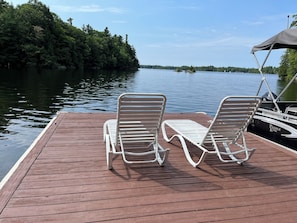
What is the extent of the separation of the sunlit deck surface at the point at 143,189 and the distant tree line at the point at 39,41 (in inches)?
1688

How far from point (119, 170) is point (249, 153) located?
1825 mm

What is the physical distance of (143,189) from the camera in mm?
2543

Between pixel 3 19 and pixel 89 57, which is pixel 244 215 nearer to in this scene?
pixel 3 19

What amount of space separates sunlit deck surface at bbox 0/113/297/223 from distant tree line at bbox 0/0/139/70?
42.9m

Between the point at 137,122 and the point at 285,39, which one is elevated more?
the point at 285,39

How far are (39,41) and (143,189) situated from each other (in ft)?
153

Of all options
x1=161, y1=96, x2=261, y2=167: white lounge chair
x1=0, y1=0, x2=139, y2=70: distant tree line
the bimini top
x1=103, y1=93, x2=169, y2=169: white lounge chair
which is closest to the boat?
the bimini top

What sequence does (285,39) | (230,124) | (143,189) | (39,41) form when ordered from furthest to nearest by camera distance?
(39,41), (285,39), (230,124), (143,189)

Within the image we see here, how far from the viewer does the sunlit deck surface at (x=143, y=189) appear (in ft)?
6.89

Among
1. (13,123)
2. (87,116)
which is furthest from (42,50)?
(87,116)

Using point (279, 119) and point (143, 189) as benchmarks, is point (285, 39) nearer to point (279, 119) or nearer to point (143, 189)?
point (279, 119)

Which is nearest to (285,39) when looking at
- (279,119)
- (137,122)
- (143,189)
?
(279,119)

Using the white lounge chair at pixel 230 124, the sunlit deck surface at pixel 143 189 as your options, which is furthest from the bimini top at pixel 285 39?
the white lounge chair at pixel 230 124

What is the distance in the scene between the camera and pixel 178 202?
7.62 feet
